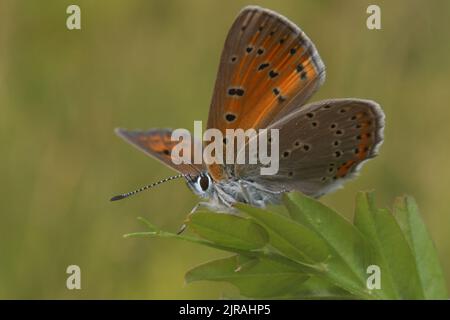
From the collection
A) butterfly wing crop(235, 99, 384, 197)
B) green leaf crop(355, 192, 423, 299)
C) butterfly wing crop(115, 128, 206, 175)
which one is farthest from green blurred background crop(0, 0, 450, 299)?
green leaf crop(355, 192, 423, 299)

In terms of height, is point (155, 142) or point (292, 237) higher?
point (155, 142)

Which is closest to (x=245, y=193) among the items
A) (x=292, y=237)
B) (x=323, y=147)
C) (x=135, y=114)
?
(x=323, y=147)

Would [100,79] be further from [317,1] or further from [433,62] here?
[433,62]

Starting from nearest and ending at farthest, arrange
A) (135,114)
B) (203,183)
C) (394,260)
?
(394,260), (203,183), (135,114)

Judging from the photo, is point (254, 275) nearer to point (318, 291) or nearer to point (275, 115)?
point (318, 291)

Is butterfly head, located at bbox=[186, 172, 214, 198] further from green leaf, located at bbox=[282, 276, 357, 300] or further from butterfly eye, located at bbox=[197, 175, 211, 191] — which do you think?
green leaf, located at bbox=[282, 276, 357, 300]

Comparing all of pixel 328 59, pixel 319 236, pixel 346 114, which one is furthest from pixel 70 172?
pixel 319 236

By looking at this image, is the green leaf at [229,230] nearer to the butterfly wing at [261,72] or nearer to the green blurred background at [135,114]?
the butterfly wing at [261,72]
